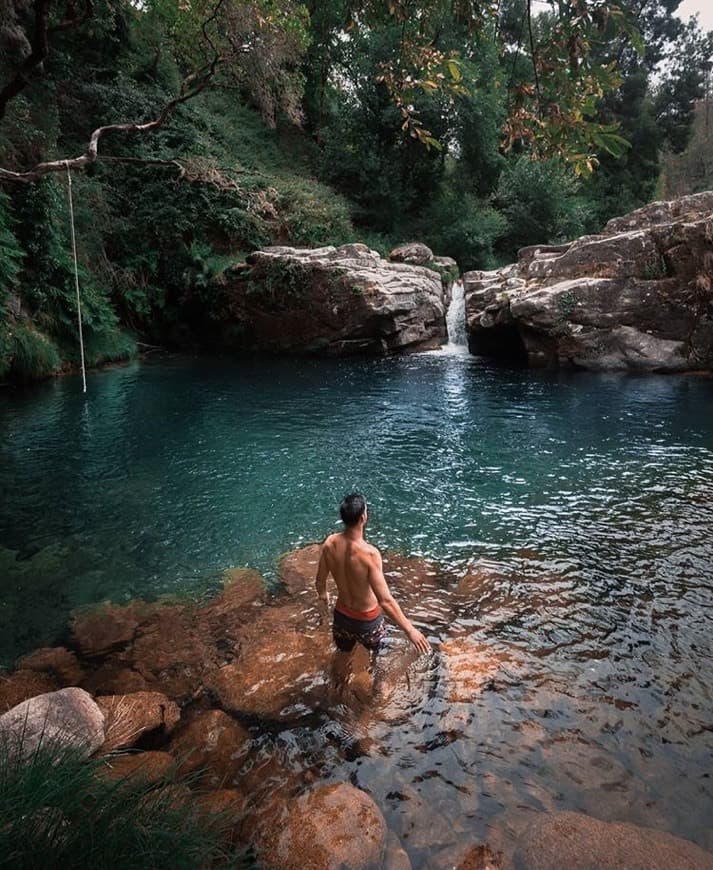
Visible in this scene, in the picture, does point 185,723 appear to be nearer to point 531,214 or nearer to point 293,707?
point 293,707

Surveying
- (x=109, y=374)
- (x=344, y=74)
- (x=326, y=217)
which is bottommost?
(x=109, y=374)

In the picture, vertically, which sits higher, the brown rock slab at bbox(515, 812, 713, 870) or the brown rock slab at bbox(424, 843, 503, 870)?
the brown rock slab at bbox(515, 812, 713, 870)

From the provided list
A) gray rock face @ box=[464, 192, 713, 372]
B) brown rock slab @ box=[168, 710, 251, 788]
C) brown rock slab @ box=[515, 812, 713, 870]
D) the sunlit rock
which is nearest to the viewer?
brown rock slab @ box=[515, 812, 713, 870]

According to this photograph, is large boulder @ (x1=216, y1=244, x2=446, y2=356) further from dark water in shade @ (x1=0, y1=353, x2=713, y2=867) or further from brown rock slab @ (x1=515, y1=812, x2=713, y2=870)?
brown rock slab @ (x1=515, y1=812, x2=713, y2=870)

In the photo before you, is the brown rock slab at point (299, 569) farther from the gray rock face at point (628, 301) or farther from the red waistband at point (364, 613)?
the gray rock face at point (628, 301)

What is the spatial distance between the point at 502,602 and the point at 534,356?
13.0m

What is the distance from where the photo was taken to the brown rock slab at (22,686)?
376 centimetres

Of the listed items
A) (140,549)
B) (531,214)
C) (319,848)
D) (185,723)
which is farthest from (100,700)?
(531,214)

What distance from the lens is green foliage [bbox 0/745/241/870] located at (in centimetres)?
181

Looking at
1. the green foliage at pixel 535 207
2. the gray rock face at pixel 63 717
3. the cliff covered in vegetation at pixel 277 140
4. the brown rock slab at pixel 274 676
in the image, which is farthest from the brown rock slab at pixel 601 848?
the green foliage at pixel 535 207

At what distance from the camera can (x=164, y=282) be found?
19.8 metres

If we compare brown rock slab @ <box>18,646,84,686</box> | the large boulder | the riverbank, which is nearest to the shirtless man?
the riverbank

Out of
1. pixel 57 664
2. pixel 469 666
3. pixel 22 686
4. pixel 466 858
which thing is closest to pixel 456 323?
pixel 469 666

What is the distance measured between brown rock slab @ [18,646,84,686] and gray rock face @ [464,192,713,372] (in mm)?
14494
